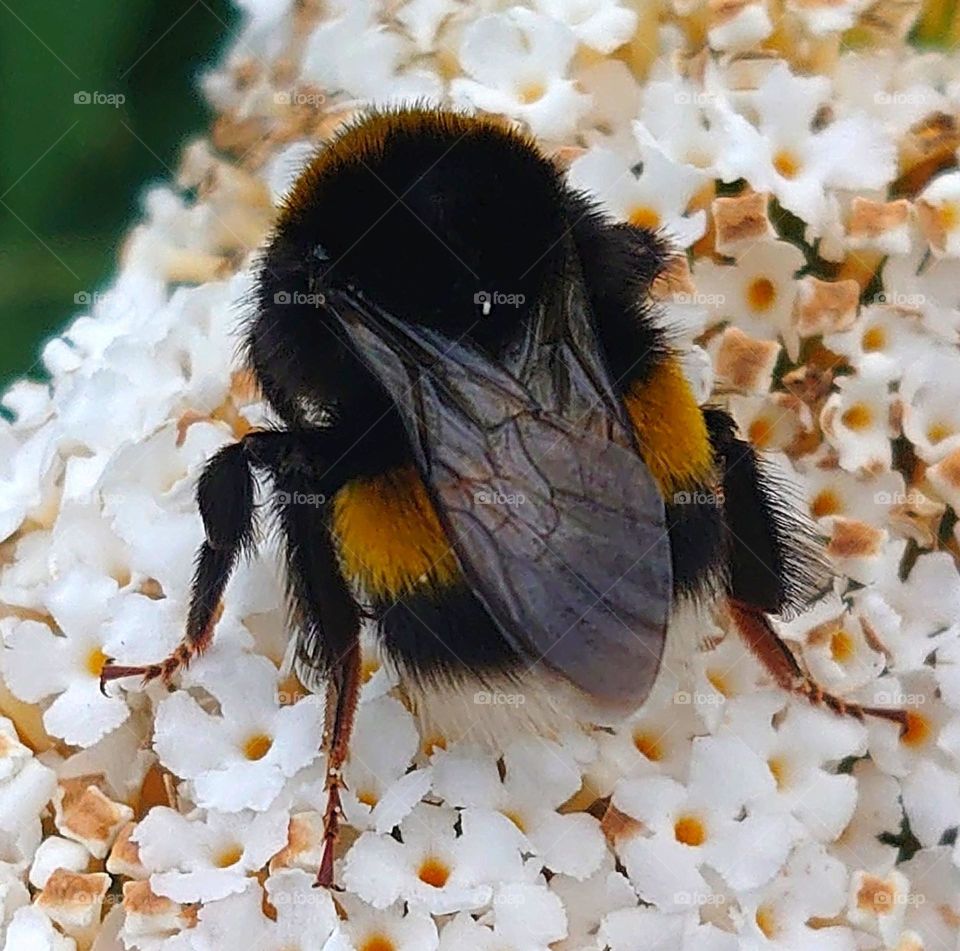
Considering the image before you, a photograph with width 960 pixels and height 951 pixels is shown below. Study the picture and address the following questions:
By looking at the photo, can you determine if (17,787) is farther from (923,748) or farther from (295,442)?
(923,748)

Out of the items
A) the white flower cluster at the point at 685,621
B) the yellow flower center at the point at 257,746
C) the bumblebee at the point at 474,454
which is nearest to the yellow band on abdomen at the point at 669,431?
the bumblebee at the point at 474,454

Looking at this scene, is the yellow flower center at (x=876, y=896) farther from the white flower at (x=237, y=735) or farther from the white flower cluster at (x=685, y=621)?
the white flower at (x=237, y=735)

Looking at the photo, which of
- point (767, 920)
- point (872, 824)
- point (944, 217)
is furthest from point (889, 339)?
point (767, 920)

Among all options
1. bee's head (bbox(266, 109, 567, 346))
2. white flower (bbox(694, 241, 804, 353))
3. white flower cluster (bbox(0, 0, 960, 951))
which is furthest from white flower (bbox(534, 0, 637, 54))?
bee's head (bbox(266, 109, 567, 346))

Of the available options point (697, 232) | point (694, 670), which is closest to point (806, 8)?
point (697, 232)

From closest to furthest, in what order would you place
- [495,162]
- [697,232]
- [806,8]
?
[495,162], [697,232], [806,8]

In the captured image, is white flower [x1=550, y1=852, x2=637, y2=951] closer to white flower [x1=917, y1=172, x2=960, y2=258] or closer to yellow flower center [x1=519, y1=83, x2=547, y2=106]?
white flower [x1=917, y1=172, x2=960, y2=258]
